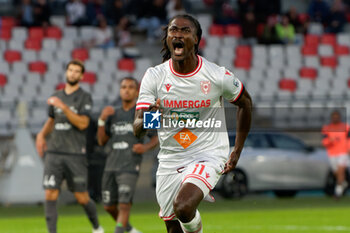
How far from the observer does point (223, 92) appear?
261 inches

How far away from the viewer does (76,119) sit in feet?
32.8

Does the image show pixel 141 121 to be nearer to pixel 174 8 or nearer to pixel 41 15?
pixel 41 15

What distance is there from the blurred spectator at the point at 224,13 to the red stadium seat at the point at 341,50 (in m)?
3.60

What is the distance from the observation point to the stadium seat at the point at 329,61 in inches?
1033

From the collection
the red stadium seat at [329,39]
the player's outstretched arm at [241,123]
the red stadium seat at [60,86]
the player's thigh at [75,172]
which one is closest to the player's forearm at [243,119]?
the player's outstretched arm at [241,123]

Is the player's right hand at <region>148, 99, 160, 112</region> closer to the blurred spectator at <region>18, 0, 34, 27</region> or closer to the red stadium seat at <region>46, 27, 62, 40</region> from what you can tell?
the red stadium seat at <region>46, 27, 62, 40</region>

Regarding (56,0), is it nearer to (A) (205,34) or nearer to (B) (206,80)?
(A) (205,34)

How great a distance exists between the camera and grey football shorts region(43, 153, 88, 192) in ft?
32.6

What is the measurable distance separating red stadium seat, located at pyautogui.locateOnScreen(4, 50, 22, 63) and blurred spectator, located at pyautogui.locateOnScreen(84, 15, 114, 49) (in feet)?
6.99

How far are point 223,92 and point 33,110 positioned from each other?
13.9 m

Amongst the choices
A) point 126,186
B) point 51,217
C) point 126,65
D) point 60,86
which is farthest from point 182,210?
point 126,65

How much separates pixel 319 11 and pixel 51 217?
802 inches

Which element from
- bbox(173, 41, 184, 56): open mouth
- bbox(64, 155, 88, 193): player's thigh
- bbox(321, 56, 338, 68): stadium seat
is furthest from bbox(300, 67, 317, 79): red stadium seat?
bbox(173, 41, 184, 56): open mouth

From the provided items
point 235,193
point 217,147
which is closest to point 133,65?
point 235,193
